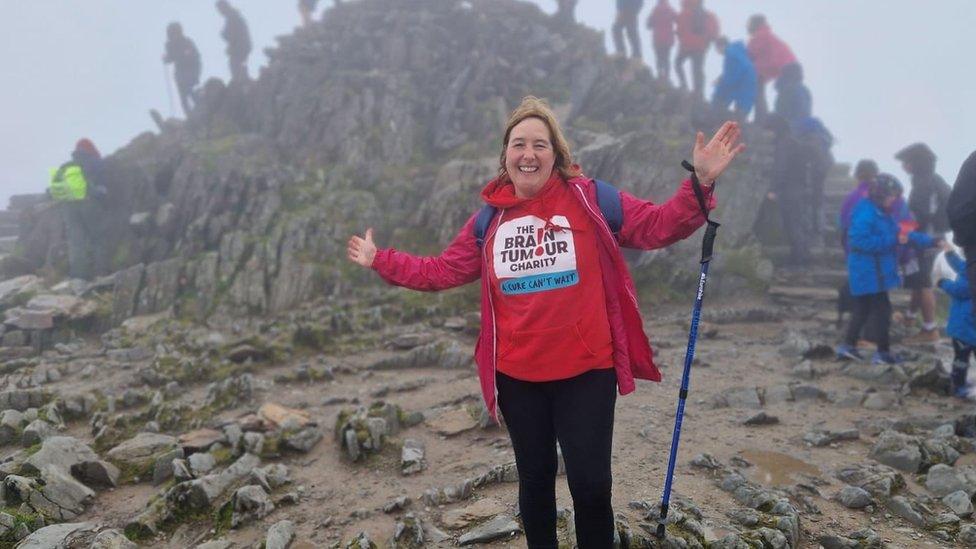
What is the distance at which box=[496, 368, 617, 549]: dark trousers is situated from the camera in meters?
3.64

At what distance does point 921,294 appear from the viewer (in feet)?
44.5

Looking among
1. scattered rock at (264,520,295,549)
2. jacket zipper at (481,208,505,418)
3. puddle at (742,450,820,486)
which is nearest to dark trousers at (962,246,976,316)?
puddle at (742,450,820,486)

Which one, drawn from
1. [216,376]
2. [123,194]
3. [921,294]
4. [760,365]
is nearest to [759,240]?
[921,294]

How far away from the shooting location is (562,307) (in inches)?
146

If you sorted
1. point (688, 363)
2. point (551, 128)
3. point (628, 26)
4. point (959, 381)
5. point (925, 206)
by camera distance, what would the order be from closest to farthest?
point (551, 128)
point (688, 363)
point (959, 381)
point (925, 206)
point (628, 26)

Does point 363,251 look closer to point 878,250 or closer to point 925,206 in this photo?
point 878,250

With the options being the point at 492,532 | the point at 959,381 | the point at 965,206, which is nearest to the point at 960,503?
the point at 965,206

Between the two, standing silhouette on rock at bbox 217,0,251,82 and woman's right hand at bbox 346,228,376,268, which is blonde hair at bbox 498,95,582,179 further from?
standing silhouette on rock at bbox 217,0,251,82

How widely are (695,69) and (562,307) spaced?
27.5 meters

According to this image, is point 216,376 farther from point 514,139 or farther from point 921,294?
point 921,294

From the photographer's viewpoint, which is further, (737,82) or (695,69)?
(695,69)

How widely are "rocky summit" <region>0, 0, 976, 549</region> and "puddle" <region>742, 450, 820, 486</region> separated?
37mm

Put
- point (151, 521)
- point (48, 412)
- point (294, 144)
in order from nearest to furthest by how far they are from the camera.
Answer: point (151, 521) → point (48, 412) → point (294, 144)

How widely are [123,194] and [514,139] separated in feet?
84.3
